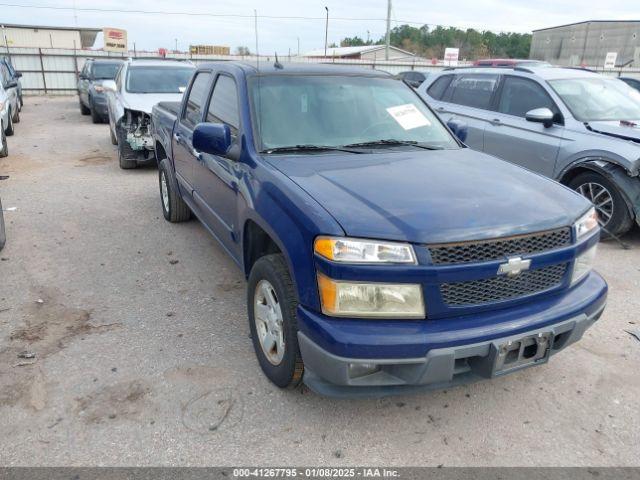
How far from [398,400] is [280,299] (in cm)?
93

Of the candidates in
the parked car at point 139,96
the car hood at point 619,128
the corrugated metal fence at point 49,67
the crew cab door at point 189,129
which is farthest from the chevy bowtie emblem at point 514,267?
the corrugated metal fence at point 49,67

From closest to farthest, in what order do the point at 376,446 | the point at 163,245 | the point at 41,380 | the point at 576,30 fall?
the point at 376,446
the point at 41,380
the point at 163,245
the point at 576,30

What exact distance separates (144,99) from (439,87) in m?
4.94

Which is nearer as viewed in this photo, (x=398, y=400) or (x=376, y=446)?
(x=376, y=446)

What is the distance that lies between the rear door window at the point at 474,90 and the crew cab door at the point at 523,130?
0.60 feet

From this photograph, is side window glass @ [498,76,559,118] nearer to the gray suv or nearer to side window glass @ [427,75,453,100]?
the gray suv

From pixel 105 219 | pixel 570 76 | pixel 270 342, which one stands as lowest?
pixel 105 219

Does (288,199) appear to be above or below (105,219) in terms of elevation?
above

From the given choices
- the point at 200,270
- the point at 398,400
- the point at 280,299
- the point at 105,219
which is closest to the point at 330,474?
the point at 398,400

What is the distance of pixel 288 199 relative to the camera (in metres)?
2.62

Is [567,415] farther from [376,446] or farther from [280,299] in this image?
[280,299]

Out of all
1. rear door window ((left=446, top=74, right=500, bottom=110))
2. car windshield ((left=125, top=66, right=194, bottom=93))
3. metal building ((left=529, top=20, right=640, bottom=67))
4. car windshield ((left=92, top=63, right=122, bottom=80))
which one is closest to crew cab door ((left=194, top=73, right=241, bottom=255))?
rear door window ((left=446, top=74, right=500, bottom=110))

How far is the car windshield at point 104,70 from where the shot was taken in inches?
603

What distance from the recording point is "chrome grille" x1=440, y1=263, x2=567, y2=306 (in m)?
2.33
